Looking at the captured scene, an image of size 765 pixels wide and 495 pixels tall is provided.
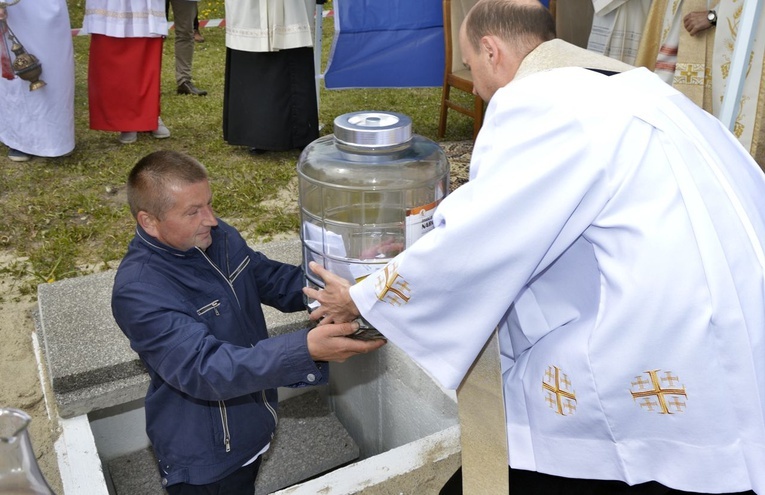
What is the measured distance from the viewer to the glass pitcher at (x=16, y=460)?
3.14ft

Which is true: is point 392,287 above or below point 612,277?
below

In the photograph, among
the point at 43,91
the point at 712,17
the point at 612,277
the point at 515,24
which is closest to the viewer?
the point at 612,277

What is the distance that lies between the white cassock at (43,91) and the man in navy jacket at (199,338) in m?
3.99

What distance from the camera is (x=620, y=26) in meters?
5.56

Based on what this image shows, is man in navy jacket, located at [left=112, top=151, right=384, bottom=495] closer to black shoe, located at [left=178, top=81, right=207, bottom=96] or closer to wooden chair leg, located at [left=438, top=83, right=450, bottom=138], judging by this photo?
wooden chair leg, located at [left=438, top=83, right=450, bottom=138]

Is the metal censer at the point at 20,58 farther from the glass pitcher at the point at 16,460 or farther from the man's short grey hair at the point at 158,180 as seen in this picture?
the glass pitcher at the point at 16,460

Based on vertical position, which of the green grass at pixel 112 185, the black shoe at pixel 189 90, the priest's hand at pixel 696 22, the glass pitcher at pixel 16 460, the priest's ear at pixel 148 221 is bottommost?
the green grass at pixel 112 185

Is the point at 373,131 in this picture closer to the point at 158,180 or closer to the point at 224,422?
the point at 158,180

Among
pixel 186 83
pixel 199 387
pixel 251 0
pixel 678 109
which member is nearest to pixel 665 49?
pixel 251 0

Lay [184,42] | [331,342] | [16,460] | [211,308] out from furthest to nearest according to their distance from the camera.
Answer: [184,42]
[211,308]
[331,342]
[16,460]

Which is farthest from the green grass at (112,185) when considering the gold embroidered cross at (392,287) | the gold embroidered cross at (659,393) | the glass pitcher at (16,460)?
the glass pitcher at (16,460)

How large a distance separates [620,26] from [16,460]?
5.40 m

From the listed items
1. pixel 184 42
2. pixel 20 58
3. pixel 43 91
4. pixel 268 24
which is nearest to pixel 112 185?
pixel 43 91

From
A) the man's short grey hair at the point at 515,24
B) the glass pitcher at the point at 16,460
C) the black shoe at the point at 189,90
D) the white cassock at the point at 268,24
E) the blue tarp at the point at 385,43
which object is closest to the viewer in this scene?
the glass pitcher at the point at 16,460
